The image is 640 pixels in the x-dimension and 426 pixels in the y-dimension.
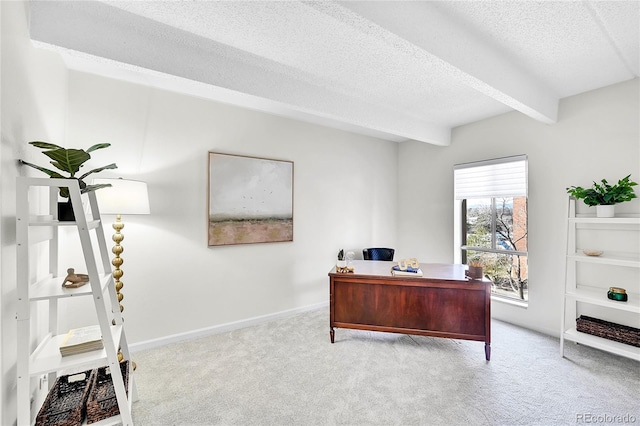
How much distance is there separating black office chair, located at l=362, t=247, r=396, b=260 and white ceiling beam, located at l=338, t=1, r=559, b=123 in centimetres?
246

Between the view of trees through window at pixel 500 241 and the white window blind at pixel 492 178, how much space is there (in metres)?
0.21

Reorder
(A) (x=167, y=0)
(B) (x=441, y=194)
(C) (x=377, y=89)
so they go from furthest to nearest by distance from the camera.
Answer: (B) (x=441, y=194), (C) (x=377, y=89), (A) (x=167, y=0)

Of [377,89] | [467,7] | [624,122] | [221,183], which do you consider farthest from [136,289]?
[624,122]

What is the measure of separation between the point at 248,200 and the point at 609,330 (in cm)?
376

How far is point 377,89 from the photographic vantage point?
9.10 ft

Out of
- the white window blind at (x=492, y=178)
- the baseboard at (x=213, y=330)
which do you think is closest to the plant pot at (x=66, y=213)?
the baseboard at (x=213, y=330)

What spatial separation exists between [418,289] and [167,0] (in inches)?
113

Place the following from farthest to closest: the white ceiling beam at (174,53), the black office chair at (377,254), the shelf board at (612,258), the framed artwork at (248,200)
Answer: the black office chair at (377,254), the framed artwork at (248,200), the shelf board at (612,258), the white ceiling beam at (174,53)

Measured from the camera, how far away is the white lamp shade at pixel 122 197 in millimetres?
2145

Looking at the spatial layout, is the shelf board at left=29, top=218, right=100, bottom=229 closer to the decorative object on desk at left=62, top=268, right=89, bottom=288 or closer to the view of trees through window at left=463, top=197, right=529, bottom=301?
Answer: the decorative object on desk at left=62, top=268, right=89, bottom=288

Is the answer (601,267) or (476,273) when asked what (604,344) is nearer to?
(601,267)

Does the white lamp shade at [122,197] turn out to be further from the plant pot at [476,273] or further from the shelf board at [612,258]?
the shelf board at [612,258]

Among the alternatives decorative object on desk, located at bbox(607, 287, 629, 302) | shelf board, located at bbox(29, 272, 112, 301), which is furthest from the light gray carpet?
shelf board, located at bbox(29, 272, 112, 301)

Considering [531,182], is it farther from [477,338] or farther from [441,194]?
[477,338]
